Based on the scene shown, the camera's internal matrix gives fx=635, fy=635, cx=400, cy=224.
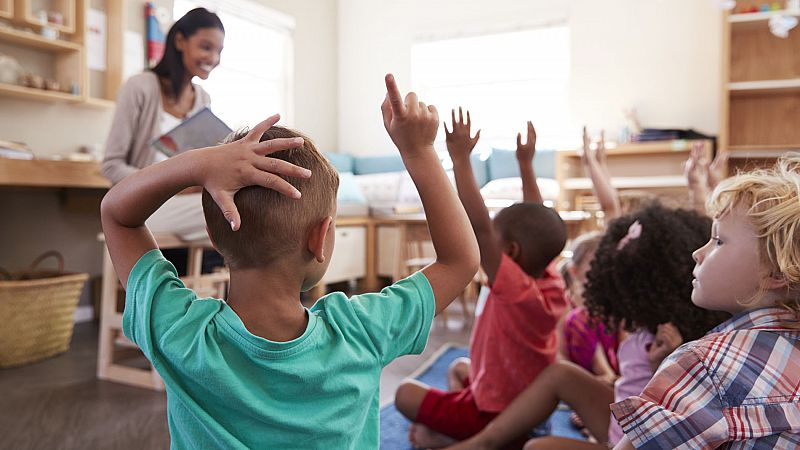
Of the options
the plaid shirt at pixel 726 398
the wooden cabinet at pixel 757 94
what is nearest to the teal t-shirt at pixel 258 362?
the plaid shirt at pixel 726 398

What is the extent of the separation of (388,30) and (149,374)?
3.86 m

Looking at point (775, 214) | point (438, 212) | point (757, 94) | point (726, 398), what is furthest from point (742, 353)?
point (757, 94)

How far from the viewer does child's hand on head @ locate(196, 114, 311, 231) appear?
540 mm

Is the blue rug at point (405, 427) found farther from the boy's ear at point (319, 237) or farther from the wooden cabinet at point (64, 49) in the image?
the wooden cabinet at point (64, 49)

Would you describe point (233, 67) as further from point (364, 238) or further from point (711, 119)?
point (711, 119)

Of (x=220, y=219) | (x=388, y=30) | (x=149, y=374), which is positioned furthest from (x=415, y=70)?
(x=220, y=219)

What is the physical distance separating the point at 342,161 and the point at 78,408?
3581 millimetres

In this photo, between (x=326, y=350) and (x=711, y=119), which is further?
(x=711, y=119)

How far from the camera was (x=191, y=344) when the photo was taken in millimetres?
576

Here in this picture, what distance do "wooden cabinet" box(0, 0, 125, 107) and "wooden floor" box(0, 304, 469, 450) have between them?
1.37 m

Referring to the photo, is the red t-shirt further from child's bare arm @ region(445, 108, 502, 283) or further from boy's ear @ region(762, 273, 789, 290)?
boy's ear @ region(762, 273, 789, 290)

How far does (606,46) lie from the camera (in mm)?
4488

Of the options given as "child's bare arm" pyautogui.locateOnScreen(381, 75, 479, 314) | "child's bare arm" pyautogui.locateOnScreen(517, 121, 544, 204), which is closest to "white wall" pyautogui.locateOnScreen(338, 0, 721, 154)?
"child's bare arm" pyautogui.locateOnScreen(517, 121, 544, 204)

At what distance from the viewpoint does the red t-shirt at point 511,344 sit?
130 centimetres
